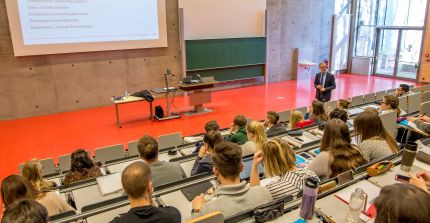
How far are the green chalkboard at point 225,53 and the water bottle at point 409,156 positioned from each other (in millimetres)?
8162

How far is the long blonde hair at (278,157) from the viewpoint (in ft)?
8.52

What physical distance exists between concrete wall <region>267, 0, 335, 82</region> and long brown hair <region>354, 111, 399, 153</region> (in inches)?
364

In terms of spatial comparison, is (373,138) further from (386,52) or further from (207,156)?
(386,52)

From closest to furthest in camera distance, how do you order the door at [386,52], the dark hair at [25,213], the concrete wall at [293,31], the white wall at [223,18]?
the dark hair at [25,213] → the white wall at [223,18] → the concrete wall at [293,31] → the door at [386,52]

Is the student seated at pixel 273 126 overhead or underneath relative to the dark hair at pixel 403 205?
underneath

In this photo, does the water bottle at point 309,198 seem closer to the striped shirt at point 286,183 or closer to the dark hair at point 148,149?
the striped shirt at point 286,183

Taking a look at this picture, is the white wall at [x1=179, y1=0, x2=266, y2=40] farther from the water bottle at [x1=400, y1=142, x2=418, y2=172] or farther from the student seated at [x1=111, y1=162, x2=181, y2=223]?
the student seated at [x1=111, y1=162, x2=181, y2=223]

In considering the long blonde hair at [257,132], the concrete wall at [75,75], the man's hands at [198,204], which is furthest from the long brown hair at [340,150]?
the concrete wall at [75,75]

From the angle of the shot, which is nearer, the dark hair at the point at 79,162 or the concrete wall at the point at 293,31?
the dark hair at the point at 79,162

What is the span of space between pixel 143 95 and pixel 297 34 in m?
7.82

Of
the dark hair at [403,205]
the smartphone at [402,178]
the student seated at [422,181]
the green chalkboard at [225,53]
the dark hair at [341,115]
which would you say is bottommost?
the smartphone at [402,178]

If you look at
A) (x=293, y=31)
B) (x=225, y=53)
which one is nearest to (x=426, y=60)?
(x=293, y=31)

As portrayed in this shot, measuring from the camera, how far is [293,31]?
497 inches

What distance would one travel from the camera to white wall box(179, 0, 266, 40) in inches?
396
